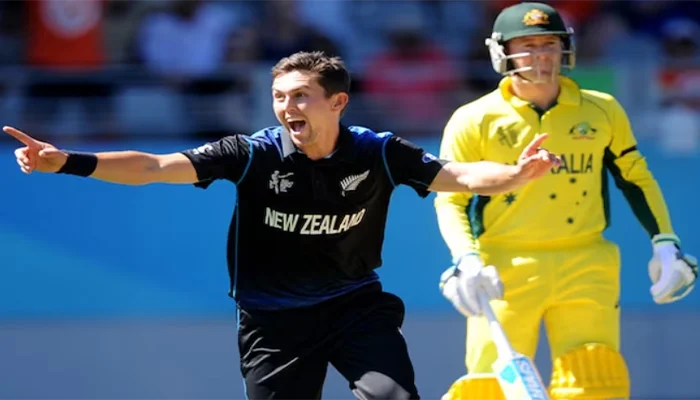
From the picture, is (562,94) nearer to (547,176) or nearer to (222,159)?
(547,176)

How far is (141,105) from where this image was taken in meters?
9.62

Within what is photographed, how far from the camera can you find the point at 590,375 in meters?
6.16

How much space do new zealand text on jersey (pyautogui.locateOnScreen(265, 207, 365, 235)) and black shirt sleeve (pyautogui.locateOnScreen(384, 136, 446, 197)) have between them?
0.26m

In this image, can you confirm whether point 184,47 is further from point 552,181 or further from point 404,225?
point 552,181

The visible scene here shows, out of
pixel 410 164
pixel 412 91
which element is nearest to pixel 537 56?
pixel 410 164

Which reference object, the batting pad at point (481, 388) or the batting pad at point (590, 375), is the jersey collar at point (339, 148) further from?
the batting pad at point (590, 375)

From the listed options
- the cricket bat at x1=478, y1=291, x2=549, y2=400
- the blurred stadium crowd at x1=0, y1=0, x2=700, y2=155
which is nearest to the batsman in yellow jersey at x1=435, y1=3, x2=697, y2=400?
the cricket bat at x1=478, y1=291, x2=549, y2=400

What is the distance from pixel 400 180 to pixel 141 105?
4.13 meters

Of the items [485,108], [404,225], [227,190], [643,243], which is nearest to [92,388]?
[227,190]

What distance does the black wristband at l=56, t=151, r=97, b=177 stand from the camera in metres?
5.22

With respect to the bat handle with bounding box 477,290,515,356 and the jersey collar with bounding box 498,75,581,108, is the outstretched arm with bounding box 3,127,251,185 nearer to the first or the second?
the bat handle with bounding box 477,290,515,356

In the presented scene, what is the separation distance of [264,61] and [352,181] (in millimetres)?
4321

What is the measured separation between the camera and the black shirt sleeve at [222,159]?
18.4 feet

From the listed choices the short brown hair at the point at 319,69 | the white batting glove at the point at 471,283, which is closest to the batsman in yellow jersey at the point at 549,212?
the white batting glove at the point at 471,283
